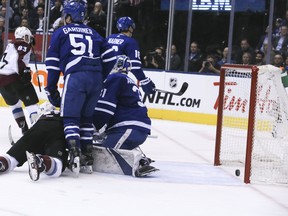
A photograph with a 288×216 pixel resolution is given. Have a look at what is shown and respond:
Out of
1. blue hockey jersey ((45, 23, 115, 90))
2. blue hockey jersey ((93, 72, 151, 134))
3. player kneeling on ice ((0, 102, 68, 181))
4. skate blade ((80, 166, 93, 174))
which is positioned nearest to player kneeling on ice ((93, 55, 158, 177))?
blue hockey jersey ((93, 72, 151, 134))

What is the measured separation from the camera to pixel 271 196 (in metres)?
4.62

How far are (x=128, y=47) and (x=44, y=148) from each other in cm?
195

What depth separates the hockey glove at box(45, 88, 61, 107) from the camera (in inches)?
198

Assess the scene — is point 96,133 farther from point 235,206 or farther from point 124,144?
point 235,206

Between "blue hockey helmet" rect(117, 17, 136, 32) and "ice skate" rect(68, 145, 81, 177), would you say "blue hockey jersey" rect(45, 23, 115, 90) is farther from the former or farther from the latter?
"blue hockey helmet" rect(117, 17, 136, 32)

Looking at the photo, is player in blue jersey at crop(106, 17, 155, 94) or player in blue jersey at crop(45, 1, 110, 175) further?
player in blue jersey at crop(106, 17, 155, 94)

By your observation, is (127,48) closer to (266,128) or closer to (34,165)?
(266,128)

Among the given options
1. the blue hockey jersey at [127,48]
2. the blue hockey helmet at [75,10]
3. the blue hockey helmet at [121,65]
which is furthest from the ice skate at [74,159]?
the blue hockey jersey at [127,48]

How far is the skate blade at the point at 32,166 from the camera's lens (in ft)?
14.5

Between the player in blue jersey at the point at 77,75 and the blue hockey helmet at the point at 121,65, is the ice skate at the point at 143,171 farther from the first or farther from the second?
the blue hockey helmet at the point at 121,65

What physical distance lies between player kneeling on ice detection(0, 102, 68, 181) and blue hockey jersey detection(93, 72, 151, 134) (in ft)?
1.24

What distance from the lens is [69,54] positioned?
196 inches

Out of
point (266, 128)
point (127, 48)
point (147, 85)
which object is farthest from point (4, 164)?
point (127, 48)

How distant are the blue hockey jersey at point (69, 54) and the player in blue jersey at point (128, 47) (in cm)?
149
